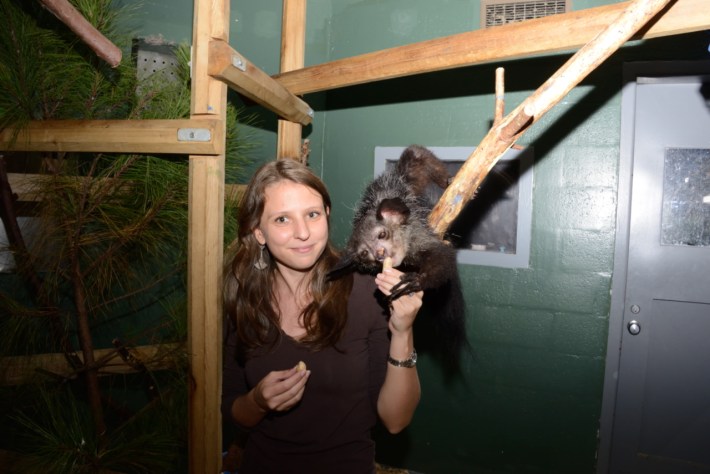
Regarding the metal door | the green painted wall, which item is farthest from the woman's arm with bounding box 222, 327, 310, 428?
the metal door

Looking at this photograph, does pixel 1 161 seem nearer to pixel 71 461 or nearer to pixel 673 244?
pixel 71 461

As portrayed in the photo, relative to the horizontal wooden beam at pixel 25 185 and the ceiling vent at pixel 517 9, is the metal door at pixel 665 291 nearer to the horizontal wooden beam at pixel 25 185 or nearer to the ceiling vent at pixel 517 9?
the ceiling vent at pixel 517 9

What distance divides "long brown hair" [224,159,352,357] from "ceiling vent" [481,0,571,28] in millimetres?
1893

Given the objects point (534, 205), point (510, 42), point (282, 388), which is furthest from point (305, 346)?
point (534, 205)

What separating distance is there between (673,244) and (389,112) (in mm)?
1943

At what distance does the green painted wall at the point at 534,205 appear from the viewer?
245 cm

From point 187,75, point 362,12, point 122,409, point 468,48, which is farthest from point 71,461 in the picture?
point 362,12

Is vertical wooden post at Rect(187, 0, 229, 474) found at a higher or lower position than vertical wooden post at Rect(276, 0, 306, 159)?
lower

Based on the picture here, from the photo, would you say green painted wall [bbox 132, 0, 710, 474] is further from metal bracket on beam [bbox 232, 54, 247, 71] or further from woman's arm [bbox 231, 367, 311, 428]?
woman's arm [bbox 231, 367, 311, 428]

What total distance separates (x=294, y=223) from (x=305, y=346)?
417mm

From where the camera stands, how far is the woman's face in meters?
1.28

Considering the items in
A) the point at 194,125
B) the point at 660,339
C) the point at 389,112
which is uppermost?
the point at 389,112

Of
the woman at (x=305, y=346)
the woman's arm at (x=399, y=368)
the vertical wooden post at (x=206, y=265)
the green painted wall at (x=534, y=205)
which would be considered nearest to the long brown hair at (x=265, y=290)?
the woman at (x=305, y=346)

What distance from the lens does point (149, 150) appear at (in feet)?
4.92
